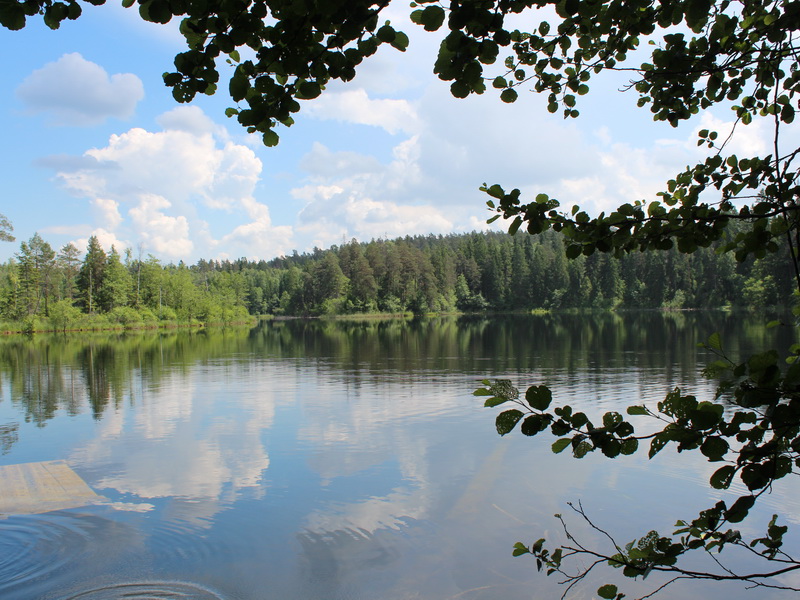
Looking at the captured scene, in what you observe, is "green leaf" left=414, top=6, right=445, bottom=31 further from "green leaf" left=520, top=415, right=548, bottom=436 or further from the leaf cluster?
"green leaf" left=520, top=415, right=548, bottom=436

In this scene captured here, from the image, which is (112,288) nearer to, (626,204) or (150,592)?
(150,592)

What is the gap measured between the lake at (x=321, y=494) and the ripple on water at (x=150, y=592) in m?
0.03

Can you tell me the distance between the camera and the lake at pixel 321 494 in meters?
7.45

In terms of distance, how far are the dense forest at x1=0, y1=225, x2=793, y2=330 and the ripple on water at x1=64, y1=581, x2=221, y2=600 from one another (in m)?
73.3

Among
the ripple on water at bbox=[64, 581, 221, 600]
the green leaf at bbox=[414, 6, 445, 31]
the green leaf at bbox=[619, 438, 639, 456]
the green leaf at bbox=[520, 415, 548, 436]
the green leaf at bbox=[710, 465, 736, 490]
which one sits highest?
the green leaf at bbox=[414, 6, 445, 31]

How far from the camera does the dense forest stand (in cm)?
7950

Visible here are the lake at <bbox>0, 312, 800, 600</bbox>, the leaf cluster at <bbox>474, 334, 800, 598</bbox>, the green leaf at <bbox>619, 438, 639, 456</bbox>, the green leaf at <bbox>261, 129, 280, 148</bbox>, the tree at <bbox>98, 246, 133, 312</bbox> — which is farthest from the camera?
the tree at <bbox>98, 246, 133, 312</bbox>

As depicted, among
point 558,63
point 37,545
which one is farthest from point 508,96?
point 37,545

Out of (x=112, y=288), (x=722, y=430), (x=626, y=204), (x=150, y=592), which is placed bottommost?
(x=150, y=592)

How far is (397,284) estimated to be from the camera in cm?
10888

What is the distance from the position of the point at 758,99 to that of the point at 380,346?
40.6 meters

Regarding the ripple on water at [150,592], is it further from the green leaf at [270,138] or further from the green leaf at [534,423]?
the green leaf at [270,138]

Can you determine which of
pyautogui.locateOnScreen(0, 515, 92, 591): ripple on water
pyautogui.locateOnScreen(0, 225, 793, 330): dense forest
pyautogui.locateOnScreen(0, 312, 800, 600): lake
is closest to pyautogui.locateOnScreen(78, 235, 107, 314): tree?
pyautogui.locateOnScreen(0, 225, 793, 330): dense forest

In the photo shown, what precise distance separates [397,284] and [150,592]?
335 ft
